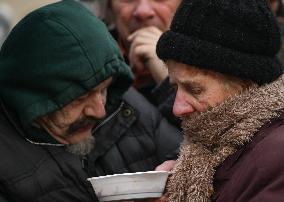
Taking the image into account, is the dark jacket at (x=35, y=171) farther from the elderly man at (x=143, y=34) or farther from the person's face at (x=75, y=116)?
the elderly man at (x=143, y=34)

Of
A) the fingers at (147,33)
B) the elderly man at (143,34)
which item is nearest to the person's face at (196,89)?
the elderly man at (143,34)

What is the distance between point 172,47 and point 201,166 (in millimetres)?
507

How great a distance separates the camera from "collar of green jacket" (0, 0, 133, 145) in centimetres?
329

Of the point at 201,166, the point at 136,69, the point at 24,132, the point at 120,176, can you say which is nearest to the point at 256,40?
the point at 201,166

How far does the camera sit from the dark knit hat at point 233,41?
8.93ft

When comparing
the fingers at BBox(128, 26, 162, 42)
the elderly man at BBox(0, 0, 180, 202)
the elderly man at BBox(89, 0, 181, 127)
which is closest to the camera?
→ the elderly man at BBox(0, 0, 180, 202)

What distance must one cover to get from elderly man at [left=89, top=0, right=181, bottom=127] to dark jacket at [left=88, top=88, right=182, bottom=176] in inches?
8.9

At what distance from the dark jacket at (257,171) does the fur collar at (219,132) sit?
0.10 ft

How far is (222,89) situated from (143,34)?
1591 mm

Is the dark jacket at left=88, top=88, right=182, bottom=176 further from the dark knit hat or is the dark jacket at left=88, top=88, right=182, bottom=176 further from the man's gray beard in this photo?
the dark knit hat

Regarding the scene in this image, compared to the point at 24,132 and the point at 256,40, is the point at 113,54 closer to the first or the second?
the point at 24,132

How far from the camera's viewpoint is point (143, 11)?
448cm

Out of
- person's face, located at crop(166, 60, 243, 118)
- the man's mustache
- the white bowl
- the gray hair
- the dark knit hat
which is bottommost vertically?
the gray hair

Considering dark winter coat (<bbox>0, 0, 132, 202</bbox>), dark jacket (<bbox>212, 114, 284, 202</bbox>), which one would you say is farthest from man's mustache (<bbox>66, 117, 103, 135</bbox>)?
dark jacket (<bbox>212, 114, 284, 202</bbox>)
